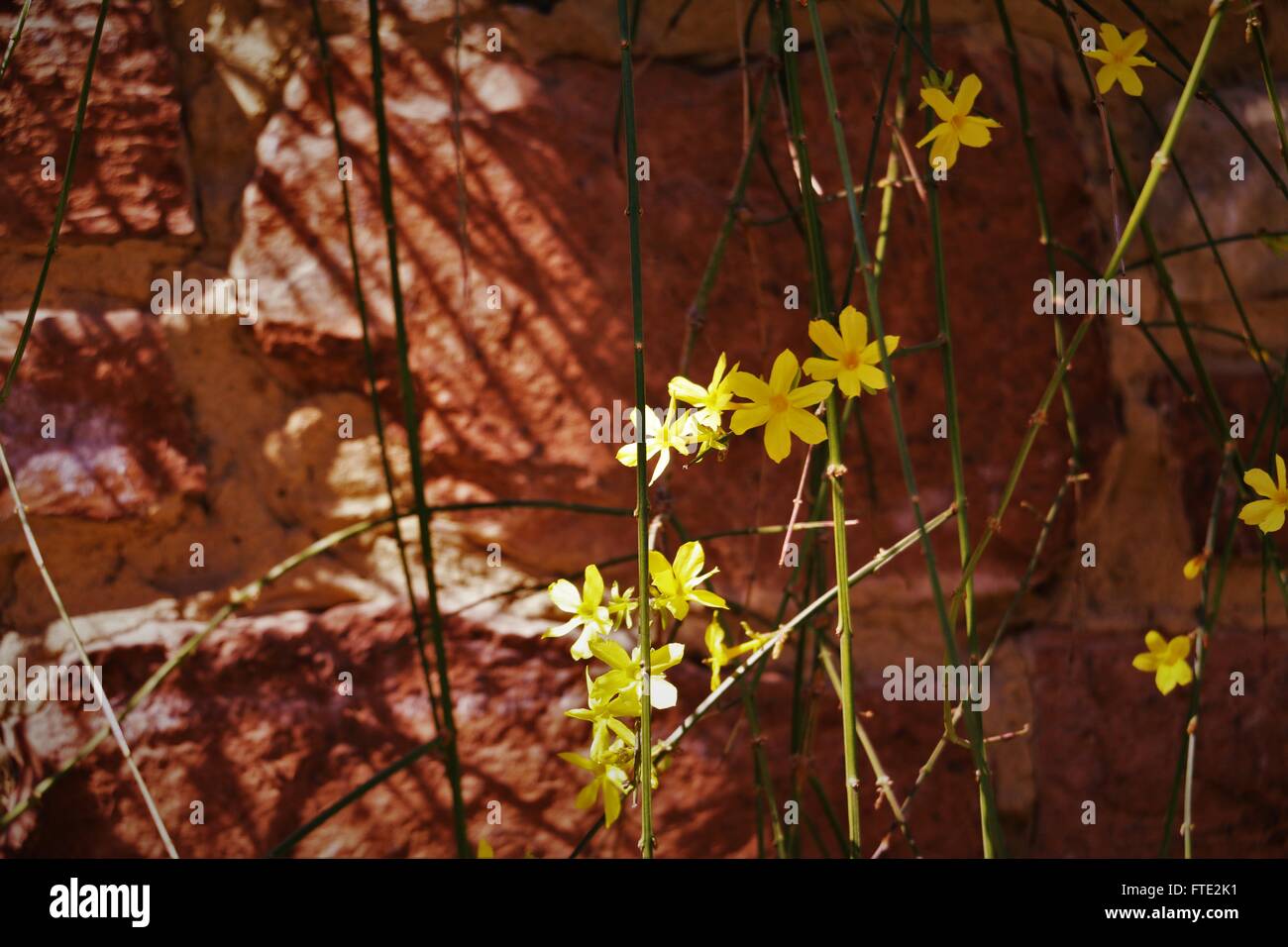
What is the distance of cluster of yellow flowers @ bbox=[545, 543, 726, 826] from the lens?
0.51 meters

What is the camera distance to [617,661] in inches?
20.4

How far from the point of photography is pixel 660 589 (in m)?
0.54

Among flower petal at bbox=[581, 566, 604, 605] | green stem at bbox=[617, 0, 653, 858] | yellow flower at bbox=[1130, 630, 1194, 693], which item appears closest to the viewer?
green stem at bbox=[617, 0, 653, 858]

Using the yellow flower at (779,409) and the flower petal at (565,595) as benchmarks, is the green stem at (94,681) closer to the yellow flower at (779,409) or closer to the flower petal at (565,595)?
the flower petal at (565,595)

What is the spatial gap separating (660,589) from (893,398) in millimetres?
152

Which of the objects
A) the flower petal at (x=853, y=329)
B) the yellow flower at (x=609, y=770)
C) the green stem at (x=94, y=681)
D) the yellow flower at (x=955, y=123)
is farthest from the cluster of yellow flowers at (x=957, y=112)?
the green stem at (x=94, y=681)

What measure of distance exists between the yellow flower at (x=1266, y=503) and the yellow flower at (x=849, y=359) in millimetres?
241

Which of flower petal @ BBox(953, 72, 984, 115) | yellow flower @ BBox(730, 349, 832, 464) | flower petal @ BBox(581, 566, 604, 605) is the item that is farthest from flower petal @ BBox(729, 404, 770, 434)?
flower petal @ BBox(953, 72, 984, 115)

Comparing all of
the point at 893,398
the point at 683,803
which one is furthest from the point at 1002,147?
the point at 683,803

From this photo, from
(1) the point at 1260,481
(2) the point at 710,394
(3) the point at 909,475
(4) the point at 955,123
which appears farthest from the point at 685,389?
(1) the point at 1260,481

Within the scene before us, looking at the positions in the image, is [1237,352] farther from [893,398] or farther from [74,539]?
[74,539]

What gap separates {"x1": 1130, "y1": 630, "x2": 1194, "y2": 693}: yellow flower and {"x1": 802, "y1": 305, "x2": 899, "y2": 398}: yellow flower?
0.29 meters

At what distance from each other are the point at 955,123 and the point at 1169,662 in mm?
358

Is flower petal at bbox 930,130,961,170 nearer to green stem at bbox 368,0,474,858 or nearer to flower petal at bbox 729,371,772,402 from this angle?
flower petal at bbox 729,371,772,402
